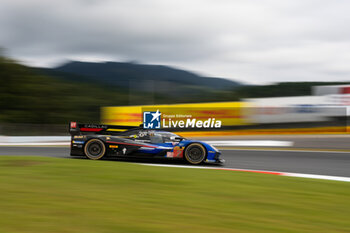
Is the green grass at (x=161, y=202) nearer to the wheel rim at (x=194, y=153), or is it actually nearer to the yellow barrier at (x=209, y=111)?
the wheel rim at (x=194, y=153)

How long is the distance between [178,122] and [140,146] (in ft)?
40.4

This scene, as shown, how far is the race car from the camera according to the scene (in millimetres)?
9133

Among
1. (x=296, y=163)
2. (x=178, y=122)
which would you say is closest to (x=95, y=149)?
(x=296, y=163)

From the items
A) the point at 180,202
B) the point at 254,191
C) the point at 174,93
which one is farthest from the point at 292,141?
the point at 174,93

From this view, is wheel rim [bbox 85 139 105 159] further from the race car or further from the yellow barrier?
the yellow barrier

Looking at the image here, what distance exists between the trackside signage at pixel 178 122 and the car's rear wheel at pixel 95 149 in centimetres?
1161

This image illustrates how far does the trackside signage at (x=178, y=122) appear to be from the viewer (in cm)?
2114

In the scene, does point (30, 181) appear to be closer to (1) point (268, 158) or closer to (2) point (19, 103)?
(1) point (268, 158)

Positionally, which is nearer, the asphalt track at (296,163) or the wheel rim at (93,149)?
the asphalt track at (296,163)

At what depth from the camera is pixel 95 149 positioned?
9.38m

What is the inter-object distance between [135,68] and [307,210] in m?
81.2

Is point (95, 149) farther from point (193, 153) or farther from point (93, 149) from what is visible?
Result: point (193, 153)

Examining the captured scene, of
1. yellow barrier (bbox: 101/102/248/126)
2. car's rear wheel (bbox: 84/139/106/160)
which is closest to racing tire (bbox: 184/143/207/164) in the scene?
car's rear wheel (bbox: 84/139/106/160)

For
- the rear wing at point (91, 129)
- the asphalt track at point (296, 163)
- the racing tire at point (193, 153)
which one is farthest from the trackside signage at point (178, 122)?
the racing tire at point (193, 153)
